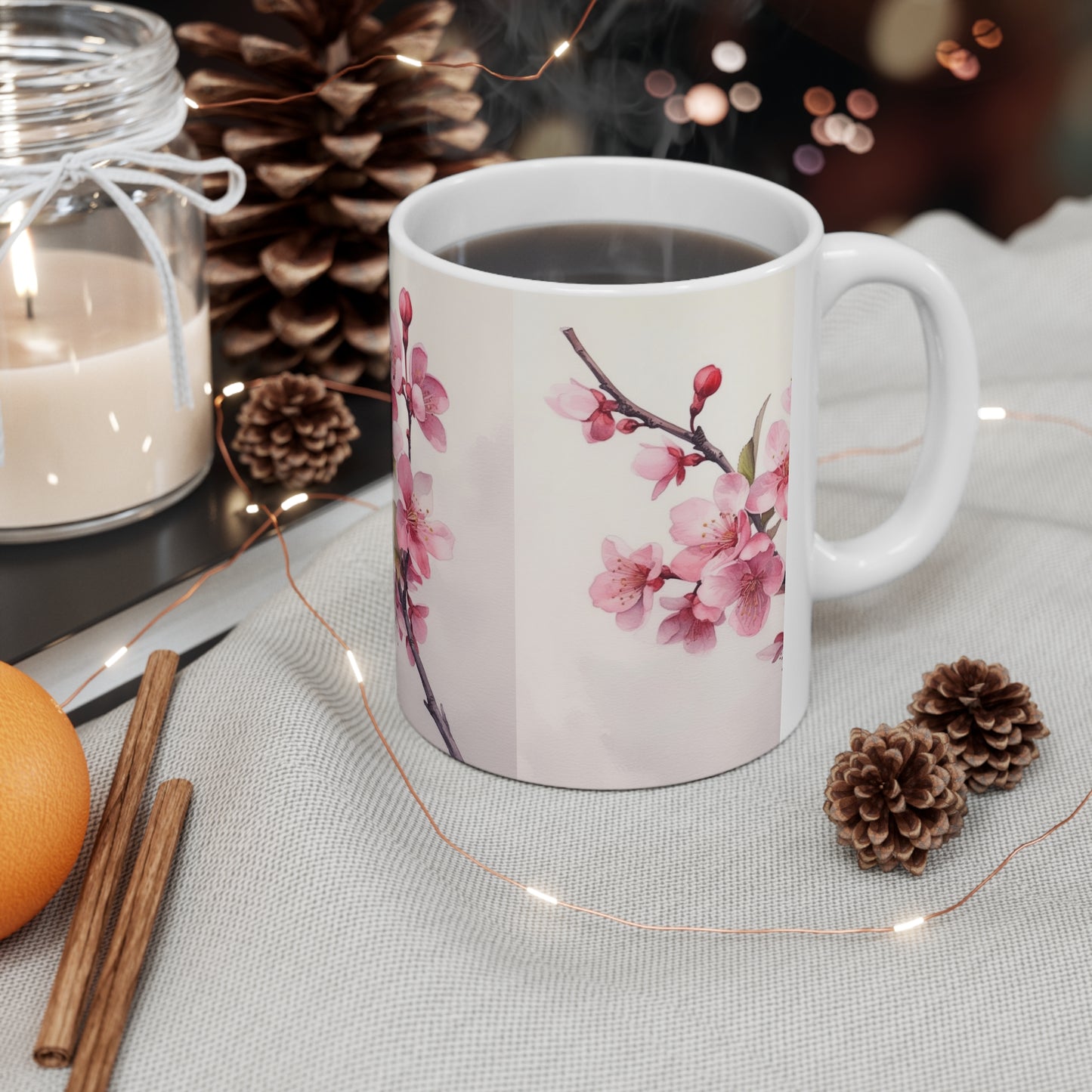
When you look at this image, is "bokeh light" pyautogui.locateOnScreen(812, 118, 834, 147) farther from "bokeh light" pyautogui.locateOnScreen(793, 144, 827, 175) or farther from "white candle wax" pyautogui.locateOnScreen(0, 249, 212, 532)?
"white candle wax" pyautogui.locateOnScreen(0, 249, 212, 532)

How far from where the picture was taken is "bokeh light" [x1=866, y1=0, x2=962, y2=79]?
1111 millimetres

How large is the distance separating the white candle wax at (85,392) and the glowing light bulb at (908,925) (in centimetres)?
44

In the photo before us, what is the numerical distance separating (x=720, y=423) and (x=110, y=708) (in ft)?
→ 1.11

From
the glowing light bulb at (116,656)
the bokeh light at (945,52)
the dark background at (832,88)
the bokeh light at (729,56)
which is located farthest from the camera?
the bokeh light at (945,52)

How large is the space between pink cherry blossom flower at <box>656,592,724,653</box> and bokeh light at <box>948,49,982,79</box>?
834 millimetres

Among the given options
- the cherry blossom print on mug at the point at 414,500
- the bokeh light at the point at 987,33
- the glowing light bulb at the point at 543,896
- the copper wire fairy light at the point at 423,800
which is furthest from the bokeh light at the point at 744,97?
the glowing light bulb at the point at 543,896

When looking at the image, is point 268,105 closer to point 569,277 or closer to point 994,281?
point 569,277

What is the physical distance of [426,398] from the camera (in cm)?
49

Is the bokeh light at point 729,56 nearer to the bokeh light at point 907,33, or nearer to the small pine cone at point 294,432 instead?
the bokeh light at point 907,33

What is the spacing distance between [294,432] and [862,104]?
2.12 ft

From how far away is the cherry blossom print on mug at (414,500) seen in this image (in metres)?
0.49

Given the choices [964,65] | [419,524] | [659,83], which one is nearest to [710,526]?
[419,524]

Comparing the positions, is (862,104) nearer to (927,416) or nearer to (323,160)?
(323,160)

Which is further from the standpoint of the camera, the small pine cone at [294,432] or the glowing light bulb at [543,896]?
the small pine cone at [294,432]
